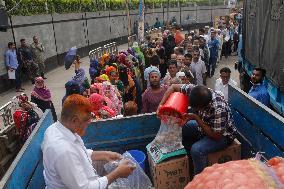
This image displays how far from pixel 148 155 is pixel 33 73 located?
34.4ft

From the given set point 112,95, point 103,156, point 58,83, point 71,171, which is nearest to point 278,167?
point 71,171

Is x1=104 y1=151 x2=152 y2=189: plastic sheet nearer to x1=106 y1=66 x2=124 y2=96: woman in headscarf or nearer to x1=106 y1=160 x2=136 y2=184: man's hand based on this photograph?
x1=106 y1=160 x2=136 y2=184: man's hand

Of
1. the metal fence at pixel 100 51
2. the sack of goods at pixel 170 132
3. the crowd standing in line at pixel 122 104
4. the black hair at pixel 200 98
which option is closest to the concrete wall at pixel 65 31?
the crowd standing in line at pixel 122 104

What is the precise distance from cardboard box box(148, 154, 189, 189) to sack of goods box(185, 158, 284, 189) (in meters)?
2.21

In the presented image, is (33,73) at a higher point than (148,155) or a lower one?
lower

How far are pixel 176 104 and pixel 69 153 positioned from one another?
4.51 ft

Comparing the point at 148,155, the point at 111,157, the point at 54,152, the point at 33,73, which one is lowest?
the point at 33,73

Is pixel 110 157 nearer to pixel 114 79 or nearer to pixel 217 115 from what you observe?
pixel 217 115

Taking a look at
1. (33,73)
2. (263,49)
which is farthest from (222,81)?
(33,73)

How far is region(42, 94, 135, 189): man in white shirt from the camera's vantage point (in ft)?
7.29

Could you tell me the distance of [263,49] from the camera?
21.5ft

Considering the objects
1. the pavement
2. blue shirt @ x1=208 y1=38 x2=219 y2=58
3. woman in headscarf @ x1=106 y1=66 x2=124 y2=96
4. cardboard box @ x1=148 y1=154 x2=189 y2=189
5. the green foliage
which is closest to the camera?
cardboard box @ x1=148 y1=154 x2=189 y2=189

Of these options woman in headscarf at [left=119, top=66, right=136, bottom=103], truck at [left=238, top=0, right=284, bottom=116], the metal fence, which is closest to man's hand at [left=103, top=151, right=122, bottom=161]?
truck at [left=238, top=0, right=284, bottom=116]

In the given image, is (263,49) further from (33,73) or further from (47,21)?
(47,21)
